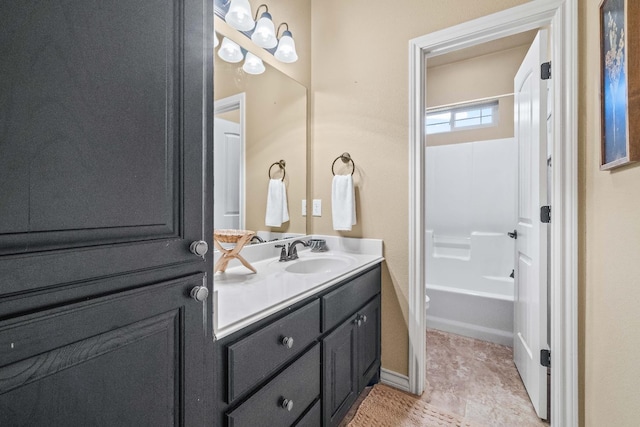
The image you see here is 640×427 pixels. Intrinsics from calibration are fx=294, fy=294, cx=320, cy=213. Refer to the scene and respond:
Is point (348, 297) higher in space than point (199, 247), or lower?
lower

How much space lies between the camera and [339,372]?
1.35 meters

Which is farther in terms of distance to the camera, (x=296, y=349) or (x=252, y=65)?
(x=252, y=65)

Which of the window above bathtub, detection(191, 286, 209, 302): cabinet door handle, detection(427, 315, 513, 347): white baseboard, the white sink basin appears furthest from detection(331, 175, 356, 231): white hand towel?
the window above bathtub

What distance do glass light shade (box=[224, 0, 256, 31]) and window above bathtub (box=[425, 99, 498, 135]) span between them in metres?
2.32

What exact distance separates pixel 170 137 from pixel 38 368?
0.46 metres

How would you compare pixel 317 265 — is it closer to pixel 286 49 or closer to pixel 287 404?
pixel 287 404

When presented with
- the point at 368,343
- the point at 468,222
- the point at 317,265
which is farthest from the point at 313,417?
the point at 468,222

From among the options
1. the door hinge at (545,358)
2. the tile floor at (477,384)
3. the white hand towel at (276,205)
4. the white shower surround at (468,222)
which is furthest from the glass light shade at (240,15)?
the white shower surround at (468,222)

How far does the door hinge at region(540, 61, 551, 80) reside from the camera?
1.49 metres

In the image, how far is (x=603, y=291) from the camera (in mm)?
1162

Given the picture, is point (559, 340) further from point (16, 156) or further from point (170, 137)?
point (16, 156)

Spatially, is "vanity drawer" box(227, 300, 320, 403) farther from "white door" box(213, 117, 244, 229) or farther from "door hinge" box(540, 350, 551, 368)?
"door hinge" box(540, 350, 551, 368)

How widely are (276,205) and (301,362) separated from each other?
3.40ft

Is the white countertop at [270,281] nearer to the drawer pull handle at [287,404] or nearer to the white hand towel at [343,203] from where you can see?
the white hand towel at [343,203]
